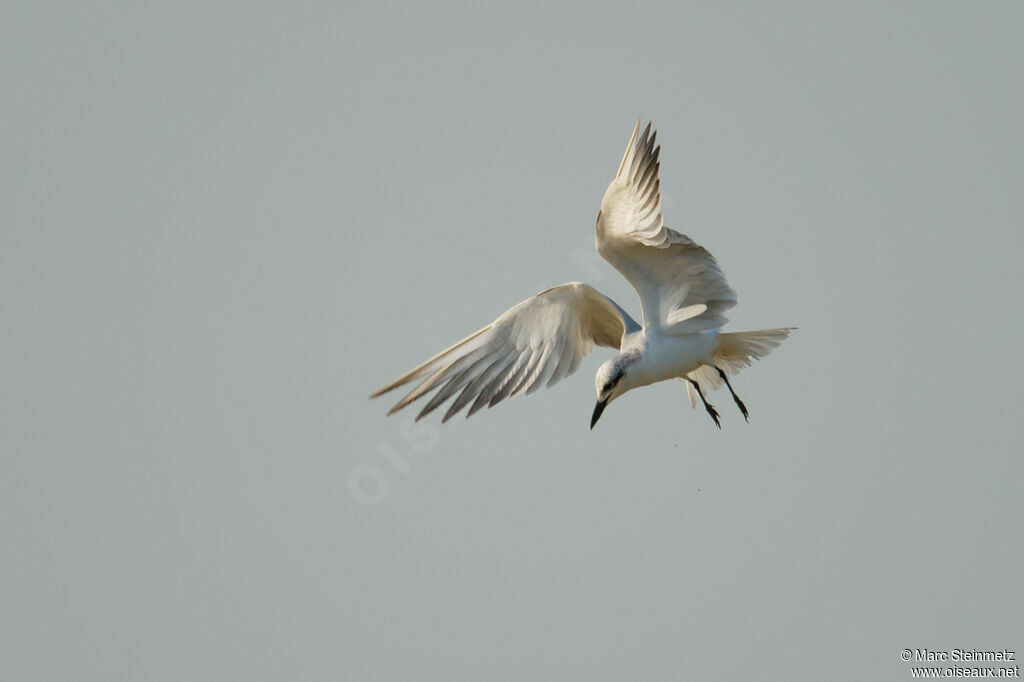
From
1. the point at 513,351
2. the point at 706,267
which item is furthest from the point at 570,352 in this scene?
the point at 706,267

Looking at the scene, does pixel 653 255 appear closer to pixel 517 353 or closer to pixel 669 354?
pixel 669 354

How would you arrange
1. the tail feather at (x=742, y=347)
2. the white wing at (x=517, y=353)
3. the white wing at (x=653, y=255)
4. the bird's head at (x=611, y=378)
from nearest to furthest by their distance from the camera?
1. the white wing at (x=653, y=255)
2. the bird's head at (x=611, y=378)
3. the white wing at (x=517, y=353)
4. the tail feather at (x=742, y=347)

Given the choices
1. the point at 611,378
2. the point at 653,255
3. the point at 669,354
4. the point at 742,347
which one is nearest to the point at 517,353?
the point at 611,378

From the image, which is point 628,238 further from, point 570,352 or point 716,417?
point 716,417

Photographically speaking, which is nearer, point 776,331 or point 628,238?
point 628,238

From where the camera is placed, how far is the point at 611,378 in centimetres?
1082

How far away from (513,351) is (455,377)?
564 millimetres

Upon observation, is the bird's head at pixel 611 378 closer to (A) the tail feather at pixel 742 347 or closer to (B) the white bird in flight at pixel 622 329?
(B) the white bird in flight at pixel 622 329

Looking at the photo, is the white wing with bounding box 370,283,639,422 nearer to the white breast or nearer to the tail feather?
the white breast

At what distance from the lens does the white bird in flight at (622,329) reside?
10227 millimetres

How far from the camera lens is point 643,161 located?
10.2m

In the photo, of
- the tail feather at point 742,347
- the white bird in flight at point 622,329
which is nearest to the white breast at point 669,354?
the white bird in flight at point 622,329

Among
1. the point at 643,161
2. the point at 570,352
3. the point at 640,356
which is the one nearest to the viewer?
the point at 643,161

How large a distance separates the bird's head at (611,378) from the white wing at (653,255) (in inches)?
15.5
